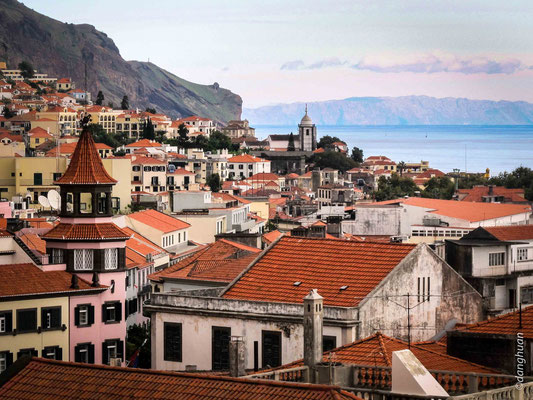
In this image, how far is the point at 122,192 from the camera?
296 ft

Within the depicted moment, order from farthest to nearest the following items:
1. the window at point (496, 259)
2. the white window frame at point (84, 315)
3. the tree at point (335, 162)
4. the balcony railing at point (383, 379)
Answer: the tree at point (335, 162)
the window at point (496, 259)
the white window frame at point (84, 315)
the balcony railing at point (383, 379)

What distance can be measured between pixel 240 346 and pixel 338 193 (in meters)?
103

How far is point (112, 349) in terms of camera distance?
4253 centimetres

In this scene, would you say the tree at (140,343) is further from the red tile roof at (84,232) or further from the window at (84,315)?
the red tile roof at (84,232)

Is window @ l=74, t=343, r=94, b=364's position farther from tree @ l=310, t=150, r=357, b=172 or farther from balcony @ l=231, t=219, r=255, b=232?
tree @ l=310, t=150, r=357, b=172

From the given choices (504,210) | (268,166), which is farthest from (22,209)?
(268,166)

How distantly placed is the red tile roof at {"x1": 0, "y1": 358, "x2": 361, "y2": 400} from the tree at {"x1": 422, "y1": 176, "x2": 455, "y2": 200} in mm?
91081

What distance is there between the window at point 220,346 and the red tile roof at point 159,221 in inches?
1316

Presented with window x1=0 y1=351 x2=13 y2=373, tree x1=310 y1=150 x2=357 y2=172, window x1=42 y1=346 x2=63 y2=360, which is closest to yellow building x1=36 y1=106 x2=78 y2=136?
tree x1=310 y1=150 x2=357 y2=172

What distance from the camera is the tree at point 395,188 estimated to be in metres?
131

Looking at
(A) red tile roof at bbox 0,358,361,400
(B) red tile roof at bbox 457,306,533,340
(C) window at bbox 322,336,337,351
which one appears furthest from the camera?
(C) window at bbox 322,336,337,351

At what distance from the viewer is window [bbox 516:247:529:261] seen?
4353 cm

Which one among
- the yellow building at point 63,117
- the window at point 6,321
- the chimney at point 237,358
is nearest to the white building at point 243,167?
the yellow building at point 63,117

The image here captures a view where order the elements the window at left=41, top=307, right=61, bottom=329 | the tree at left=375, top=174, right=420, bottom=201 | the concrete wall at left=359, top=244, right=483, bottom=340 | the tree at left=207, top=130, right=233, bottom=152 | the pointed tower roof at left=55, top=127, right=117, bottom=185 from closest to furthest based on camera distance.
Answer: the concrete wall at left=359, top=244, right=483, bottom=340 < the window at left=41, top=307, right=61, bottom=329 < the pointed tower roof at left=55, top=127, right=117, bottom=185 < the tree at left=375, top=174, right=420, bottom=201 < the tree at left=207, top=130, right=233, bottom=152
